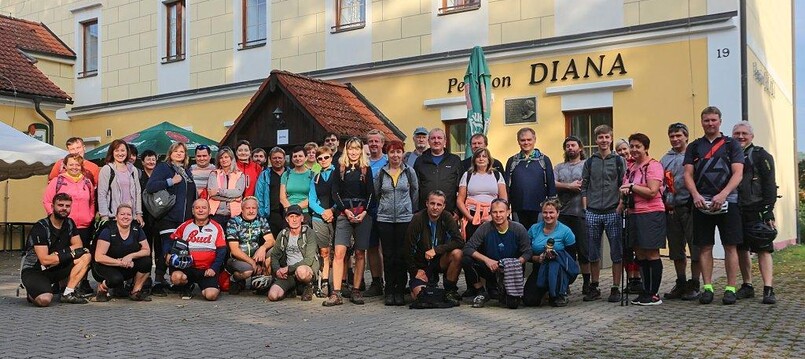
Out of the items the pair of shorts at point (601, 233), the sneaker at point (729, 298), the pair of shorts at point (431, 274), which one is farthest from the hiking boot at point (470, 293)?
the sneaker at point (729, 298)

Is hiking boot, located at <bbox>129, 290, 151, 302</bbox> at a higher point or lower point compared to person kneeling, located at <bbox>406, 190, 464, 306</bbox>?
lower

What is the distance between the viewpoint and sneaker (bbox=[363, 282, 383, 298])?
32.5 ft

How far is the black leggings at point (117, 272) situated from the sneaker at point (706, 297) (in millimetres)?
5992

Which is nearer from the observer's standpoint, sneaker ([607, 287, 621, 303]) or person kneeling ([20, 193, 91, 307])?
sneaker ([607, 287, 621, 303])

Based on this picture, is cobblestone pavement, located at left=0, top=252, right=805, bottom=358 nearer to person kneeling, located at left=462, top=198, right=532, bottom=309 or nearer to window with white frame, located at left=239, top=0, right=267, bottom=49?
person kneeling, located at left=462, top=198, right=532, bottom=309

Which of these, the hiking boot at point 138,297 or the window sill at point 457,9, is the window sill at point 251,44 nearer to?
the window sill at point 457,9

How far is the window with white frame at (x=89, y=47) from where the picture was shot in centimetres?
2308

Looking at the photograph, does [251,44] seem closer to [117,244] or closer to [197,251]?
[197,251]

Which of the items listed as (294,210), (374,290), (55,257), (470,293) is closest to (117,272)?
(55,257)

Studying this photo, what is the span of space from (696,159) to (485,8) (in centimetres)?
777

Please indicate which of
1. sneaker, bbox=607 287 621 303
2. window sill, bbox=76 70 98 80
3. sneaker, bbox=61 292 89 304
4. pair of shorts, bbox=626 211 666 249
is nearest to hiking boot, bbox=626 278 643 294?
sneaker, bbox=607 287 621 303

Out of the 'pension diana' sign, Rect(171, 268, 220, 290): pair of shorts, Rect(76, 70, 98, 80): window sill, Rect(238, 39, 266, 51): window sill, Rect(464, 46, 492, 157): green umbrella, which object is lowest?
Rect(171, 268, 220, 290): pair of shorts

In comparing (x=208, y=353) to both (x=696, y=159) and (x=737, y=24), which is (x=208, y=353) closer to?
(x=696, y=159)

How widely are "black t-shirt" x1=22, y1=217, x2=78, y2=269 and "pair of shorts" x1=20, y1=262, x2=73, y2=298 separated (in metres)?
0.10
